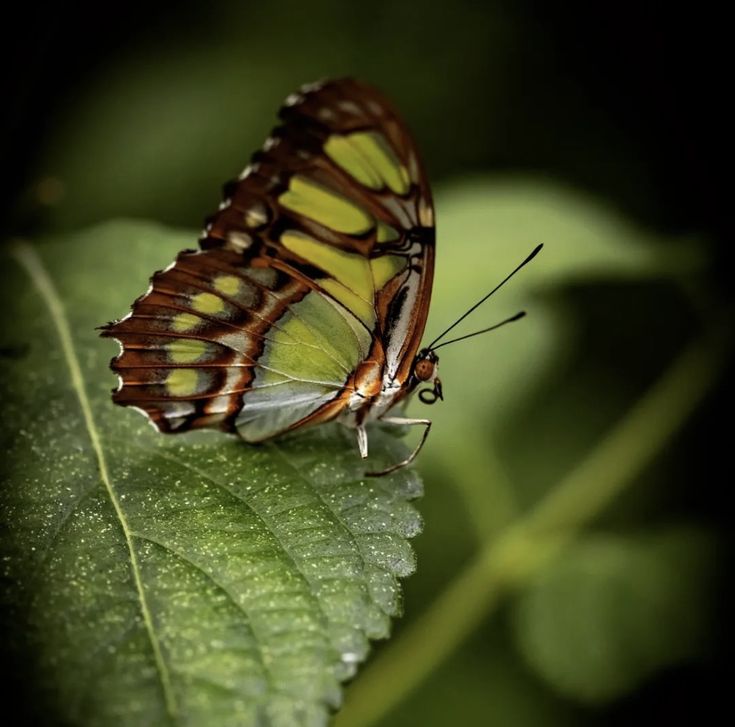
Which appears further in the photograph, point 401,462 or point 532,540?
point 532,540

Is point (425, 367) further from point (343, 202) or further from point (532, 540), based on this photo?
point (532, 540)

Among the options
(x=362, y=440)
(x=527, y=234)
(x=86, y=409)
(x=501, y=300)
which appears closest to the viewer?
(x=86, y=409)

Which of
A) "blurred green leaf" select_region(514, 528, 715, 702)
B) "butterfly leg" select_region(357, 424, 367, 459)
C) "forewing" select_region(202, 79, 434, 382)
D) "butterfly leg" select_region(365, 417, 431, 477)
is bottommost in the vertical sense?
"blurred green leaf" select_region(514, 528, 715, 702)

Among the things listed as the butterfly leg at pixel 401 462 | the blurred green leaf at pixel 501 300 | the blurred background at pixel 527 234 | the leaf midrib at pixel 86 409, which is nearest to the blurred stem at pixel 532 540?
the blurred background at pixel 527 234

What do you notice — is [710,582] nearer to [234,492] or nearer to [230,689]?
[234,492]

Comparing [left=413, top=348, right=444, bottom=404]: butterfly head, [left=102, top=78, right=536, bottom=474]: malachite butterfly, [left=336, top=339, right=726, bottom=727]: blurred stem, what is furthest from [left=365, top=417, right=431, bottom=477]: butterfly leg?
[left=336, top=339, right=726, bottom=727]: blurred stem

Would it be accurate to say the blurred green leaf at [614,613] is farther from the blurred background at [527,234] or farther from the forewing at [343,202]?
the forewing at [343,202]

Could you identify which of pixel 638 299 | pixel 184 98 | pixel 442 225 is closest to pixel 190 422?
pixel 442 225

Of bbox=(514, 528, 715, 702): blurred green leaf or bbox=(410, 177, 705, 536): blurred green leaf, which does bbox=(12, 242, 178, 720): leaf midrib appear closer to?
bbox=(410, 177, 705, 536): blurred green leaf

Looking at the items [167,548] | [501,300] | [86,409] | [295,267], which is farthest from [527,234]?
[167,548]
